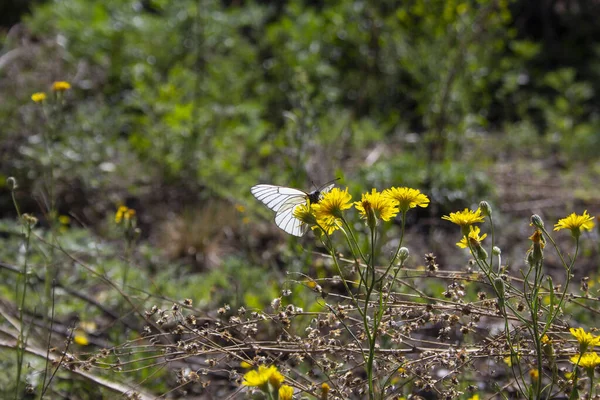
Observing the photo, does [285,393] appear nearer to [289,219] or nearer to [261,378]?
[261,378]

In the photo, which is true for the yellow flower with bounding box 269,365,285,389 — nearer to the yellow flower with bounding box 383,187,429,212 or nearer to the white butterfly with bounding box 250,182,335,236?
the yellow flower with bounding box 383,187,429,212

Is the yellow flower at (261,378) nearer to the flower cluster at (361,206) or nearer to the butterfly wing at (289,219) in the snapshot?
the flower cluster at (361,206)

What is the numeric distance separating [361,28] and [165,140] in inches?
104

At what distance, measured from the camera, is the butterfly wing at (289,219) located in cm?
199

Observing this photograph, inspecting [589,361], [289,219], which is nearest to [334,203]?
[289,219]

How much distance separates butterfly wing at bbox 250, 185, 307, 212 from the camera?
2.04 m

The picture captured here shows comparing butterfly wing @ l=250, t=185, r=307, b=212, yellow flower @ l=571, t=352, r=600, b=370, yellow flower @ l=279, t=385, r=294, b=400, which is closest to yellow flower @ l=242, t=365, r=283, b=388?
yellow flower @ l=279, t=385, r=294, b=400

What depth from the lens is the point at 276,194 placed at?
206 cm

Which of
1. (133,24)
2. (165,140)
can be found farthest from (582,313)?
Answer: (133,24)

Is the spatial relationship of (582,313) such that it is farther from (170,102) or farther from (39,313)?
(170,102)

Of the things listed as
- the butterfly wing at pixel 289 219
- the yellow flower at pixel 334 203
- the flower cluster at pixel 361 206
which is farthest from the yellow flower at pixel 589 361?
the butterfly wing at pixel 289 219

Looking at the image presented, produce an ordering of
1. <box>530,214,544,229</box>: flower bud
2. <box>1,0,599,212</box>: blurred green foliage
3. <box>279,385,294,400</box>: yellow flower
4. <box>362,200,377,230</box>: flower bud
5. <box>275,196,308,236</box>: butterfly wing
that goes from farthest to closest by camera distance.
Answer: <box>1,0,599,212</box>: blurred green foliage, <box>275,196,308,236</box>: butterfly wing, <box>530,214,544,229</box>: flower bud, <box>362,200,377,230</box>: flower bud, <box>279,385,294,400</box>: yellow flower

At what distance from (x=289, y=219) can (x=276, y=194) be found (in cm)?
10

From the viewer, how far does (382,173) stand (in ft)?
15.5
